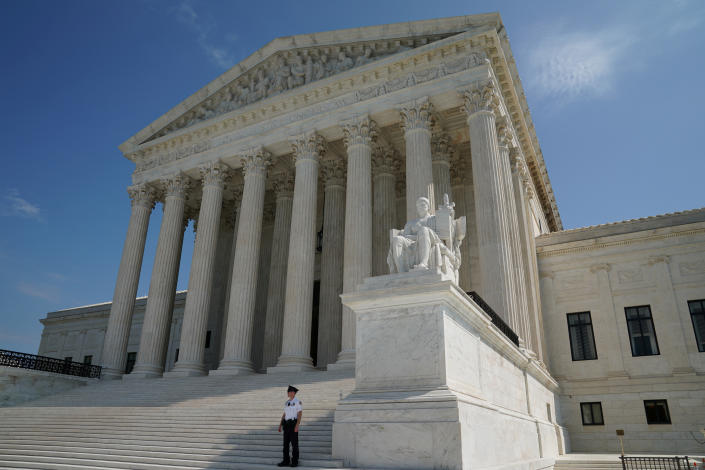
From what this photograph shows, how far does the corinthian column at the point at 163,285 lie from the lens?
93.0 ft

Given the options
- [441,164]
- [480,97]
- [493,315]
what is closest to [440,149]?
[441,164]

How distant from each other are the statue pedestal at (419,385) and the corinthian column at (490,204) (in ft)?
28.9

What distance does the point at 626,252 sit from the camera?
26359 millimetres

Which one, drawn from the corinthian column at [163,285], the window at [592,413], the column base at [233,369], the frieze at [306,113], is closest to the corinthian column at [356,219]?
the frieze at [306,113]

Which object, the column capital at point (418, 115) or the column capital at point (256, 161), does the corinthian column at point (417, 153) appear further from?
the column capital at point (256, 161)

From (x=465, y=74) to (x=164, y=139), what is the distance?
19.7 metres

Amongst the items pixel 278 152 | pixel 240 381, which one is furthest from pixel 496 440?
pixel 278 152

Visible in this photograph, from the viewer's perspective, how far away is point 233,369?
81.9 ft

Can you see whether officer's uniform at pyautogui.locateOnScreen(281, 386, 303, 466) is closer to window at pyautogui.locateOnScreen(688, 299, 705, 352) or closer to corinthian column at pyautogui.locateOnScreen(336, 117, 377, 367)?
corinthian column at pyautogui.locateOnScreen(336, 117, 377, 367)

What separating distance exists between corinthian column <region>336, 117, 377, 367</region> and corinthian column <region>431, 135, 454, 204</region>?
143 inches

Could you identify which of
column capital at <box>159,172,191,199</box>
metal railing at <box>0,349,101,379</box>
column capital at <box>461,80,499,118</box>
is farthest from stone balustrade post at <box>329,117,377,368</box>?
metal railing at <box>0,349,101,379</box>

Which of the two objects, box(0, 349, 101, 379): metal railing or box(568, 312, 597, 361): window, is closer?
box(0, 349, 101, 379): metal railing

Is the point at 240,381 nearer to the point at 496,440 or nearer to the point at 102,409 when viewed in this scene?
the point at 102,409

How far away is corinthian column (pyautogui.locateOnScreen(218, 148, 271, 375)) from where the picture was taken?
25.6 metres
